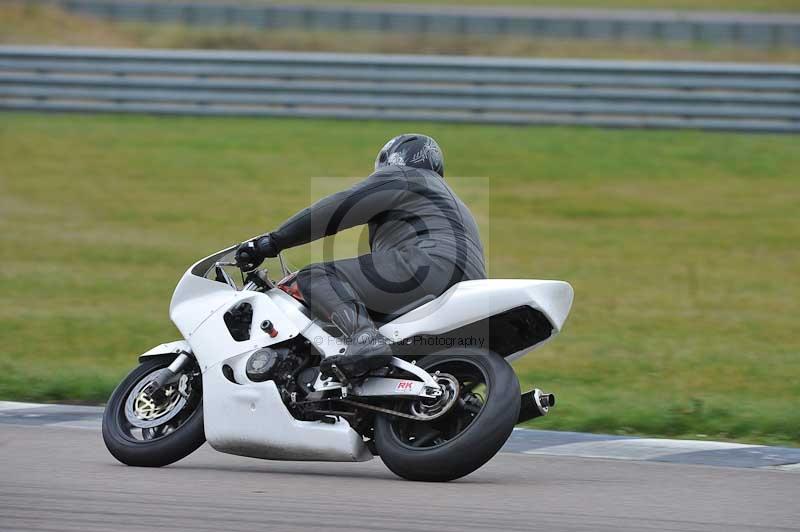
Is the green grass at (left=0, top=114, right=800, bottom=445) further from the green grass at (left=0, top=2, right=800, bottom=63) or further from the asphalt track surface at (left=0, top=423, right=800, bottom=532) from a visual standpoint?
the green grass at (left=0, top=2, right=800, bottom=63)

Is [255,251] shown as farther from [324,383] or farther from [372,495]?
[372,495]

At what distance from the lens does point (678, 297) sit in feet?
39.0

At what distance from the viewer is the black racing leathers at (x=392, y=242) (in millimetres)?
6289

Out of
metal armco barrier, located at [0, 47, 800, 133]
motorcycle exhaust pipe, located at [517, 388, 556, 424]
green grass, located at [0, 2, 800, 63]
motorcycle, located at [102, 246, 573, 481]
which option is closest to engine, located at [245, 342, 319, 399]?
motorcycle, located at [102, 246, 573, 481]

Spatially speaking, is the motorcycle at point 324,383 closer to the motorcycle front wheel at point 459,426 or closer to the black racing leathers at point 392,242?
the motorcycle front wheel at point 459,426

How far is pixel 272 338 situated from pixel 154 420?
2.27 feet

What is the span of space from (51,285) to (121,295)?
787mm

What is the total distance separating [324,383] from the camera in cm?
634

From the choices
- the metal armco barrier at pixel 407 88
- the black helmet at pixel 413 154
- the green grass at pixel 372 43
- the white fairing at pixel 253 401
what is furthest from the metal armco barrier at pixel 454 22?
the white fairing at pixel 253 401

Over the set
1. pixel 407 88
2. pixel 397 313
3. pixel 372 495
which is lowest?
pixel 372 495

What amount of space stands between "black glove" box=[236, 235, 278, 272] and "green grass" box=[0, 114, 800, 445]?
222 cm

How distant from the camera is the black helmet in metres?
6.59

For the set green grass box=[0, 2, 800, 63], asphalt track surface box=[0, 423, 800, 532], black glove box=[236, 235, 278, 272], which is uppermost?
green grass box=[0, 2, 800, 63]

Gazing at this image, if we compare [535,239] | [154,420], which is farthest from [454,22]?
[154,420]
